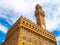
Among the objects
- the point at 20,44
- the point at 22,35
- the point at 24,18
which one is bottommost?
the point at 20,44

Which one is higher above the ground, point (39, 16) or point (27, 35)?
point (39, 16)

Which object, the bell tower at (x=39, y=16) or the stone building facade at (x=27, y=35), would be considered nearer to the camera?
the stone building facade at (x=27, y=35)

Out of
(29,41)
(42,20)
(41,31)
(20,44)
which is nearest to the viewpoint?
(20,44)

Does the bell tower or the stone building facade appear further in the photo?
the bell tower

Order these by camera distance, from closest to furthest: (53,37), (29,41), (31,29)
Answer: (29,41) → (31,29) → (53,37)

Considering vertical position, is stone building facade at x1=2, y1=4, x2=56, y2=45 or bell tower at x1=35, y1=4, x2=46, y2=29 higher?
bell tower at x1=35, y1=4, x2=46, y2=29

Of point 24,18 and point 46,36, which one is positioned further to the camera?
point 46,36

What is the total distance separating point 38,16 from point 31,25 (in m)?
12.2

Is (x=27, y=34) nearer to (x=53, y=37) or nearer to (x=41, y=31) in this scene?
(x=41, y=31)

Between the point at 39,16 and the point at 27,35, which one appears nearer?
the point at 27,35

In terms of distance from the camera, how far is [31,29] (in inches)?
1443

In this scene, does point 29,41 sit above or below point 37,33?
below

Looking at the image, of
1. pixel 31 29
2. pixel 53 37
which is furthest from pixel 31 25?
pixel 53 37

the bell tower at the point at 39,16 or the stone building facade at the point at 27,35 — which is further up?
the bell tower at the point at 39,16
